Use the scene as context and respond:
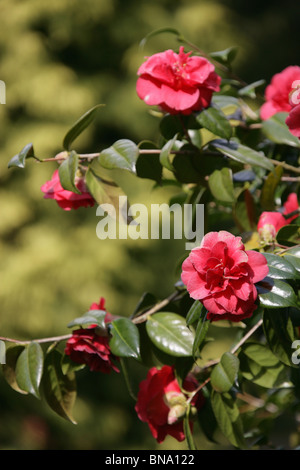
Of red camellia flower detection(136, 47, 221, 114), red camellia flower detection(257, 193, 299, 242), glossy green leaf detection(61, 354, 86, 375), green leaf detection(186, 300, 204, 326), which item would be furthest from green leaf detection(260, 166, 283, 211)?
glossy green leaf detection(61, 354, 86, 375)

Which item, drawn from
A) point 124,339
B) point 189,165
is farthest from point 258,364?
point 189,165

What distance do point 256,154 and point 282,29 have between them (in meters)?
4.47

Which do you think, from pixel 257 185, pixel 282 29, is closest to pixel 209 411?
pixel 257 185

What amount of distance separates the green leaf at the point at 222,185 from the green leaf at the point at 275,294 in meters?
0.17

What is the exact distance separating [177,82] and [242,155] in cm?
13

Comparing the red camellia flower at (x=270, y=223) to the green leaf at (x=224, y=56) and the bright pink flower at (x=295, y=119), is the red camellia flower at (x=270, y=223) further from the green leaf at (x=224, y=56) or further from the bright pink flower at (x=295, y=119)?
the green leaf at (x=224, y=56)

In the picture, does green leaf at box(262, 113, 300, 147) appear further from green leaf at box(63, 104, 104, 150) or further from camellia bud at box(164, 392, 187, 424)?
camellia bud at box(164, 392, 187, 424)

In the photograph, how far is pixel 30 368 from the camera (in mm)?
732

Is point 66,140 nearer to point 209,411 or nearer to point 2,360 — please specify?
point 2,360

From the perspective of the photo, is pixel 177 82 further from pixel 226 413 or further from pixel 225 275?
pixel 226 413

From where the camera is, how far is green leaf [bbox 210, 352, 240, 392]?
662mm

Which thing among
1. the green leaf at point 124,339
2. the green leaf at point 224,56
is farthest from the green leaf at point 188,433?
the green leaf at point 224,56

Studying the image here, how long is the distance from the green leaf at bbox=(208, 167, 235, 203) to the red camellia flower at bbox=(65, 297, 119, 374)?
0.24 metres

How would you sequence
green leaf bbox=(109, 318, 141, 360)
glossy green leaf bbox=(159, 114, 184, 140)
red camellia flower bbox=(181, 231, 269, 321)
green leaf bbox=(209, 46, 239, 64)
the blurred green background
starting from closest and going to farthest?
red camellia flower bbox=(181, 231, 269, 321)
green leaf bbox=(109, 318, 141, 360)
glossy green leaf bbox=(159, 114, 184, 140)
green leaf bbox=(209, 46, 239, 64)
the blurred green background
